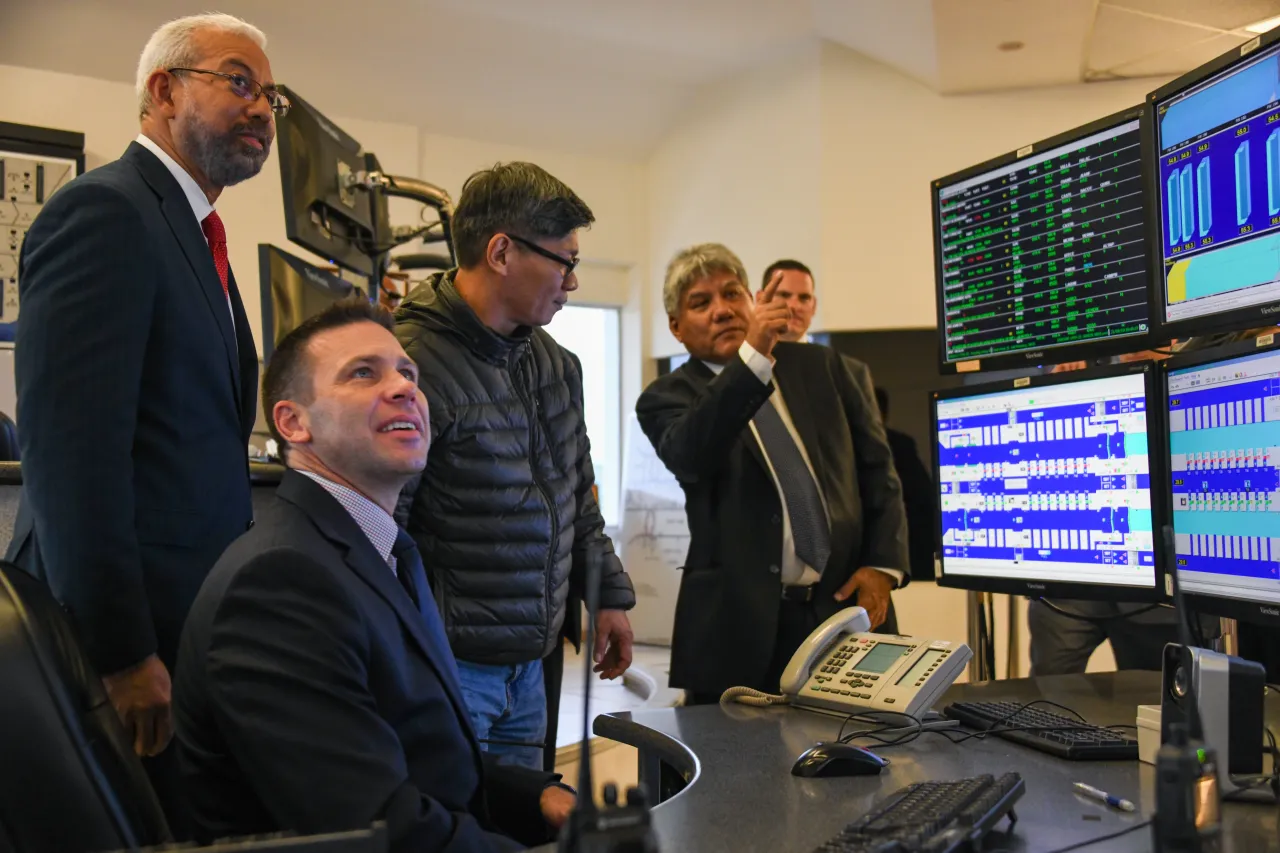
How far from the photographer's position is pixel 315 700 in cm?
113

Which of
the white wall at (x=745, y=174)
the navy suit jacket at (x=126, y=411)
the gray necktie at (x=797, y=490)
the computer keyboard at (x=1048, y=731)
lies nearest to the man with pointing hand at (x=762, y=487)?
the gray necktie at (x=797, y=490)

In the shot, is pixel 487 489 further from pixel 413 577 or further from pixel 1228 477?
pixel 1228 477

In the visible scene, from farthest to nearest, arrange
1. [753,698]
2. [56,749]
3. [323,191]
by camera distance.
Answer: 1. [323,191]
2. [753,698]
3. [56,749]

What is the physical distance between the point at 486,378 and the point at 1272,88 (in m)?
1.31

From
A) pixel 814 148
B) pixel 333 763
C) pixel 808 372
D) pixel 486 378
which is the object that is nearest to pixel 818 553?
pixel 808 372

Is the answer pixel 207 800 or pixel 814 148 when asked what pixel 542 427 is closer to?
pixel 207 800

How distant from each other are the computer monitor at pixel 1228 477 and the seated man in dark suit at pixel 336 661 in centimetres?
96

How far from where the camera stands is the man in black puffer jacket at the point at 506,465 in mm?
1930

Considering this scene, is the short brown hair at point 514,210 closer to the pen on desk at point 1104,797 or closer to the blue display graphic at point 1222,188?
the blue display graphic at point 1222,188

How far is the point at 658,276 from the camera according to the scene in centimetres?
687

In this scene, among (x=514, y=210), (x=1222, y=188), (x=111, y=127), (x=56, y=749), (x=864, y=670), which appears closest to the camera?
(x=56, y=749)

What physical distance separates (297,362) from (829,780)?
897mm

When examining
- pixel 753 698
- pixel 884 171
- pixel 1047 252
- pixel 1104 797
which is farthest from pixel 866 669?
pixel 884 171

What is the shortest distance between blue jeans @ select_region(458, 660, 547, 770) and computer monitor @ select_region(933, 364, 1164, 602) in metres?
0.81
